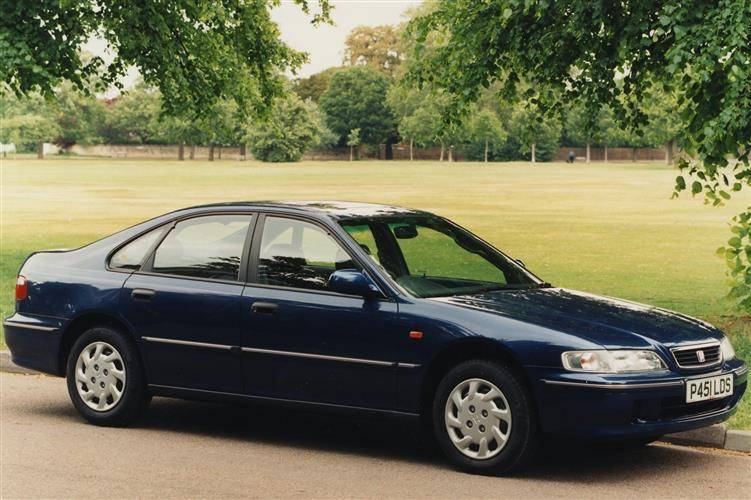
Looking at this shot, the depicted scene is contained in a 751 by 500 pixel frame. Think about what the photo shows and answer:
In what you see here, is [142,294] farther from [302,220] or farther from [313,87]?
[313,87]

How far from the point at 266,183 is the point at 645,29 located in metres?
57.2

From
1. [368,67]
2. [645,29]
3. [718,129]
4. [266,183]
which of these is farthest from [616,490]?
[368,67]

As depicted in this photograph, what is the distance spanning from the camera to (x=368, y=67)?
438ft

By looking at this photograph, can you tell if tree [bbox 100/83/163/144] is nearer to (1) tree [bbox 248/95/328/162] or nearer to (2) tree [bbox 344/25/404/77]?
(1) tree [bbox 248/95/328/162]

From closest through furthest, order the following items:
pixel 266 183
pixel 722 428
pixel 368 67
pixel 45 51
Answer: pixel 722 428, pixel 45 51, pixel 266 183, pixel 368 67

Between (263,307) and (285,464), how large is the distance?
1.01 meters

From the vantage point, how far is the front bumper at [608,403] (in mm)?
6379

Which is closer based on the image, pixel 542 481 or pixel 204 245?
pixel 542 481

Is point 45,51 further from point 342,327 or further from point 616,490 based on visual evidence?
point 616,490

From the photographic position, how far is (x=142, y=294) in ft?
26.1

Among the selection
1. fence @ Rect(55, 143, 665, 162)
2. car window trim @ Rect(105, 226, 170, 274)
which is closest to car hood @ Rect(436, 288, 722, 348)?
car window trim @ Rect(105, 226, 170, 274)

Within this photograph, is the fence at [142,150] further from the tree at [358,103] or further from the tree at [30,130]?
the tree at [358,103]

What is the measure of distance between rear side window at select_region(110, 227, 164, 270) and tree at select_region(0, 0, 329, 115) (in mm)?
10155

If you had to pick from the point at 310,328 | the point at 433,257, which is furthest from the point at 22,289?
the point at 433,257
